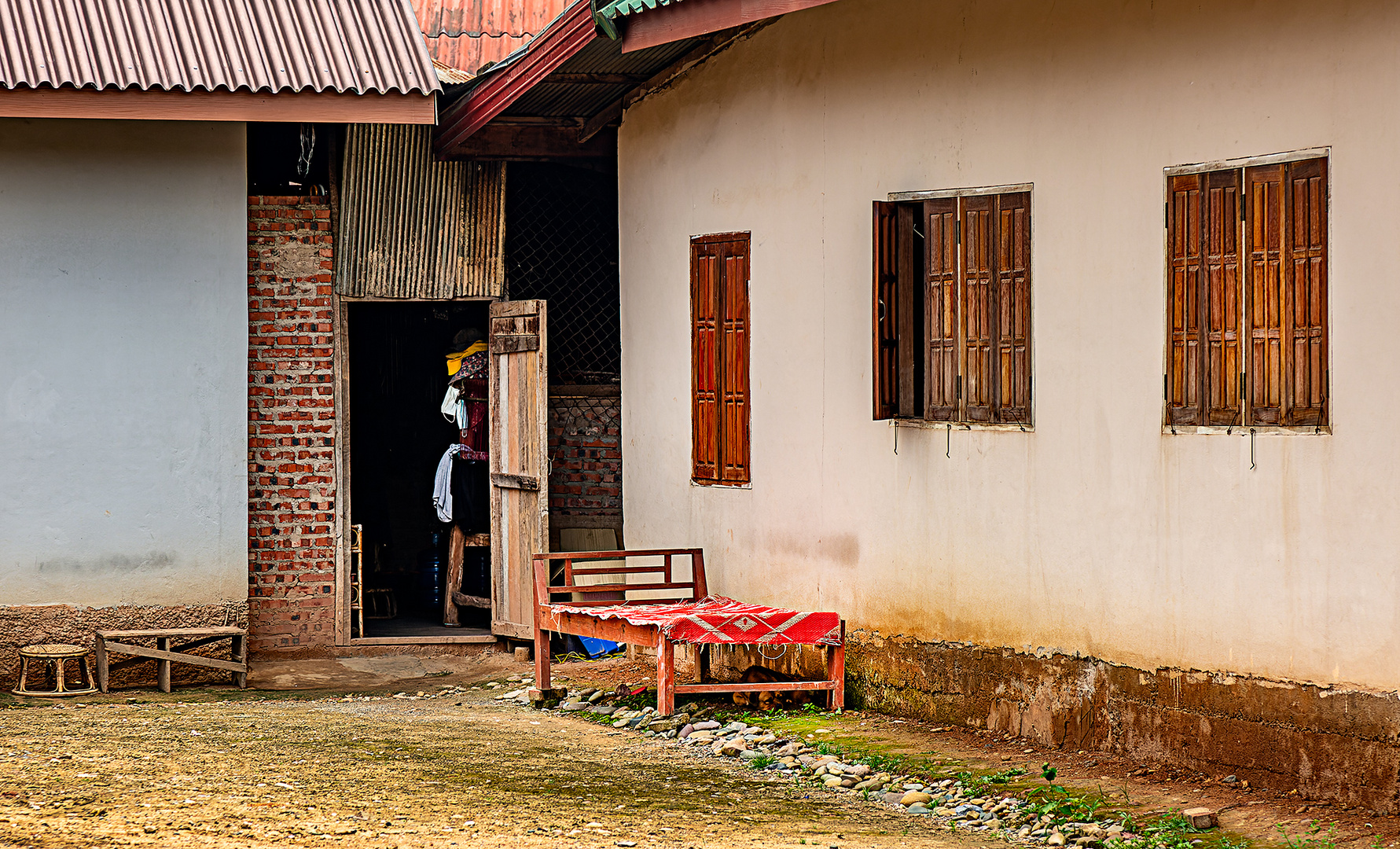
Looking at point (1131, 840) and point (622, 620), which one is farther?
point (622, 620)

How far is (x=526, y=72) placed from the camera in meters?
9.00

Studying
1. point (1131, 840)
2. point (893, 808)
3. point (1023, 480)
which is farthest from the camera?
point (1023, 480)

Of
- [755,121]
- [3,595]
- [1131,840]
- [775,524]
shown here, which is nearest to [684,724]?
[775,524]

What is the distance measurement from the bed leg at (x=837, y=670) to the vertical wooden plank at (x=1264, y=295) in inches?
102

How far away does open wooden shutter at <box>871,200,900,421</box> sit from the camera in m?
7.93

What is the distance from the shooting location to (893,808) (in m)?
6.43

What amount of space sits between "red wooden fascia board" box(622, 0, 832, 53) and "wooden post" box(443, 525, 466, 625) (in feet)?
14.9

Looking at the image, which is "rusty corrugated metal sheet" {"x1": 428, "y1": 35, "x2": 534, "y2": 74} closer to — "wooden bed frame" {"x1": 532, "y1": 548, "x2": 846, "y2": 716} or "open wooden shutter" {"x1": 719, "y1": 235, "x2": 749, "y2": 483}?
"open wooden shutter" {"x1": 719, "y1": 235, "x2": 749, "y2": 483}

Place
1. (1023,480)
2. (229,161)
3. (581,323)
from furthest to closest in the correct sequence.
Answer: (581,323) → (229,161) → (1023,480)

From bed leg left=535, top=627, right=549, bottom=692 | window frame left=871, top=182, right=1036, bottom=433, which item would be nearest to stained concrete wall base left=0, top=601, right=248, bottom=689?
bed leg left=535, top=627, right=549, bottom=692

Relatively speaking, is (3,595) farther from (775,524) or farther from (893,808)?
(893,808)

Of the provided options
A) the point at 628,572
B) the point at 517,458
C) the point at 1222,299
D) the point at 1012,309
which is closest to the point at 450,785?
the point at 628,572

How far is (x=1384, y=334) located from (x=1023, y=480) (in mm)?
1922

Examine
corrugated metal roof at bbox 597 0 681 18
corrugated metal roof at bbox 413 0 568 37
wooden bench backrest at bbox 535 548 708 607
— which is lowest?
wooden bench backrest at bbox 535 548 708 607
